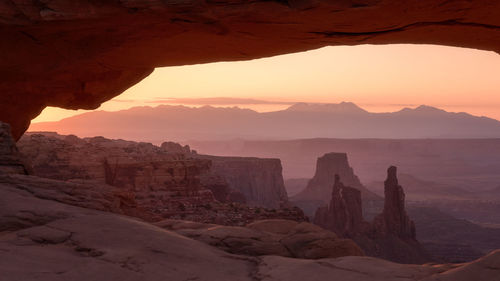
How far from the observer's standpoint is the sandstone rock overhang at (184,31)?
8.62m

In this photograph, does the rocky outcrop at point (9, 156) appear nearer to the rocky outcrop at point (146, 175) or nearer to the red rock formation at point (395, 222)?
the rocky outcrop at point (146, 175)

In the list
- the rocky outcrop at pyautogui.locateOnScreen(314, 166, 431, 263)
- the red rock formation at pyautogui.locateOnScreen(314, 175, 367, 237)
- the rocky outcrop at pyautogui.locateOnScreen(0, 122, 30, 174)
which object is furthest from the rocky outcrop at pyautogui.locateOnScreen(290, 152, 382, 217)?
the rocky outcrop at pyautogui.locateOnScreen(0, 122, 30, 174)

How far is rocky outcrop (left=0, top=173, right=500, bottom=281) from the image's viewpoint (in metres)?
5.96

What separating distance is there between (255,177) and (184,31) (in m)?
69.7

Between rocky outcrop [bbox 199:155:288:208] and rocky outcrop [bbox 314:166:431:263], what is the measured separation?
70.4ft

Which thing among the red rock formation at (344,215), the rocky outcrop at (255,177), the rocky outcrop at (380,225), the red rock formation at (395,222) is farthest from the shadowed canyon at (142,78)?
the rocky outcrop at (255,177)

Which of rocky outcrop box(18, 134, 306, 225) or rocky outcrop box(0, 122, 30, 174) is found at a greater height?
rocky outcrop box(0, 122, 30, 174)

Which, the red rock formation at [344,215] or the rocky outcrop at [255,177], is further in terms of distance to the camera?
the rocky outcrop at [255,177]

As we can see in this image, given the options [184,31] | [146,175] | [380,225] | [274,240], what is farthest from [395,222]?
[184,31]

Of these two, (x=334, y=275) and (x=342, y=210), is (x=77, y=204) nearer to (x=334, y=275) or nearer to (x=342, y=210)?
(x=334, y=275)

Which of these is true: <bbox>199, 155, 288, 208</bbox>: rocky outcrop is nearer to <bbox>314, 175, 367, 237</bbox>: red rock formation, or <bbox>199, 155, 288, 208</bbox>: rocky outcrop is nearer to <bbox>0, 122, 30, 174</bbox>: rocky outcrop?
<bbox>314, 175, 367, 237</bbox>: red rock formation

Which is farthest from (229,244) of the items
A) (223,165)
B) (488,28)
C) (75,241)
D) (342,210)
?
(223,165)

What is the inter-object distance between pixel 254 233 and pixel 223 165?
6816 cm

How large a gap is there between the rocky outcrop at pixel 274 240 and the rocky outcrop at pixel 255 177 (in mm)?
65728
